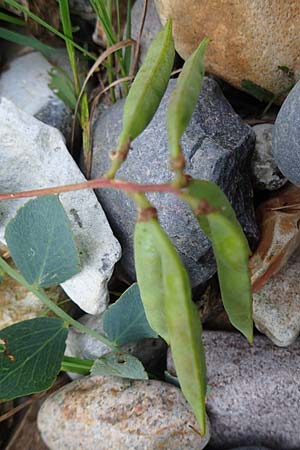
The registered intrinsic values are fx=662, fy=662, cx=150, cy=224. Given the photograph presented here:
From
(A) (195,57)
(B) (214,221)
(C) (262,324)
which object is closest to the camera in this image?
(B) (214,221)

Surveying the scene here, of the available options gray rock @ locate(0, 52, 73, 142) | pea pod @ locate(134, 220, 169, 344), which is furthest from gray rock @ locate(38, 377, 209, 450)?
gray rock @ locate(0, 52, 73, 142)

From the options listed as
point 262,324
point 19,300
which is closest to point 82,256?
point 19,300

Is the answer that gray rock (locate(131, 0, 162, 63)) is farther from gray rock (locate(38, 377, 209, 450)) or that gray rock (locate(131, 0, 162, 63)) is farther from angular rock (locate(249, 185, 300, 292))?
gray rock (locate(38, 377, 209, 450))

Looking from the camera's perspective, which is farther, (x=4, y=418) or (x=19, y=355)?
(x=4, y=418)

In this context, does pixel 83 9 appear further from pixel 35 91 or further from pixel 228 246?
pixel 228 246

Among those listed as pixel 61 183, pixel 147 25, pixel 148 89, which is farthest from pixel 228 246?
pixel 147 25

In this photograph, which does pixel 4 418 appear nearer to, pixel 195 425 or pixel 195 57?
pixel 195 425
